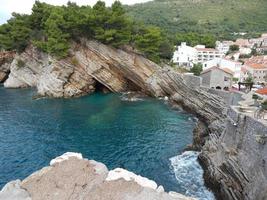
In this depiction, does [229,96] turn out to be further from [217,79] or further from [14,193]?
[14,193]

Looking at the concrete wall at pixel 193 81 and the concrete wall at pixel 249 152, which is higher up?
the concrete wall at pixel 193 81

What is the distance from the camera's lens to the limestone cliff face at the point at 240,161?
14.9 meters

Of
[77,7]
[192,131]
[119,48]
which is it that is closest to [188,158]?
[192,131]

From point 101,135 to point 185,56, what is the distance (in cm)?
4344

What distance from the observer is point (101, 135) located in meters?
30.8

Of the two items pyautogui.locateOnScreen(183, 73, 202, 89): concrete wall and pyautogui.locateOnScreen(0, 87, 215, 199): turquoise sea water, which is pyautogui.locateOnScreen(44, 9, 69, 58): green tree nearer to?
pyautogui.locateOnScreen(0, 87, 215, 199): turquoise sea water

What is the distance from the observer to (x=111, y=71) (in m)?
50.9

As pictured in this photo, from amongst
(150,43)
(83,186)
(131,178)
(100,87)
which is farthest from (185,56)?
(83,186)

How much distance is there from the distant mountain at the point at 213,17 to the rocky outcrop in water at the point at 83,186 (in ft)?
313

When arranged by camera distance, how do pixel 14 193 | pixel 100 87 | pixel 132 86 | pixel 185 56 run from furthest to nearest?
pixel 185 56 < pixel 100 87 < pixel 132 86 < pixel 14 193

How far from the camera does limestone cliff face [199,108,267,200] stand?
14898 millimetres

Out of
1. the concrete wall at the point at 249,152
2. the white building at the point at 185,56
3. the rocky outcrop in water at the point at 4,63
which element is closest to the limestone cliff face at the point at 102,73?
the rocky outcrop in water at the point at 4,63

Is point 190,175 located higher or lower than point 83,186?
lower

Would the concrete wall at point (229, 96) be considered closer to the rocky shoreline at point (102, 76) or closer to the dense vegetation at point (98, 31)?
the rocky shoreline at point (102, 76)
